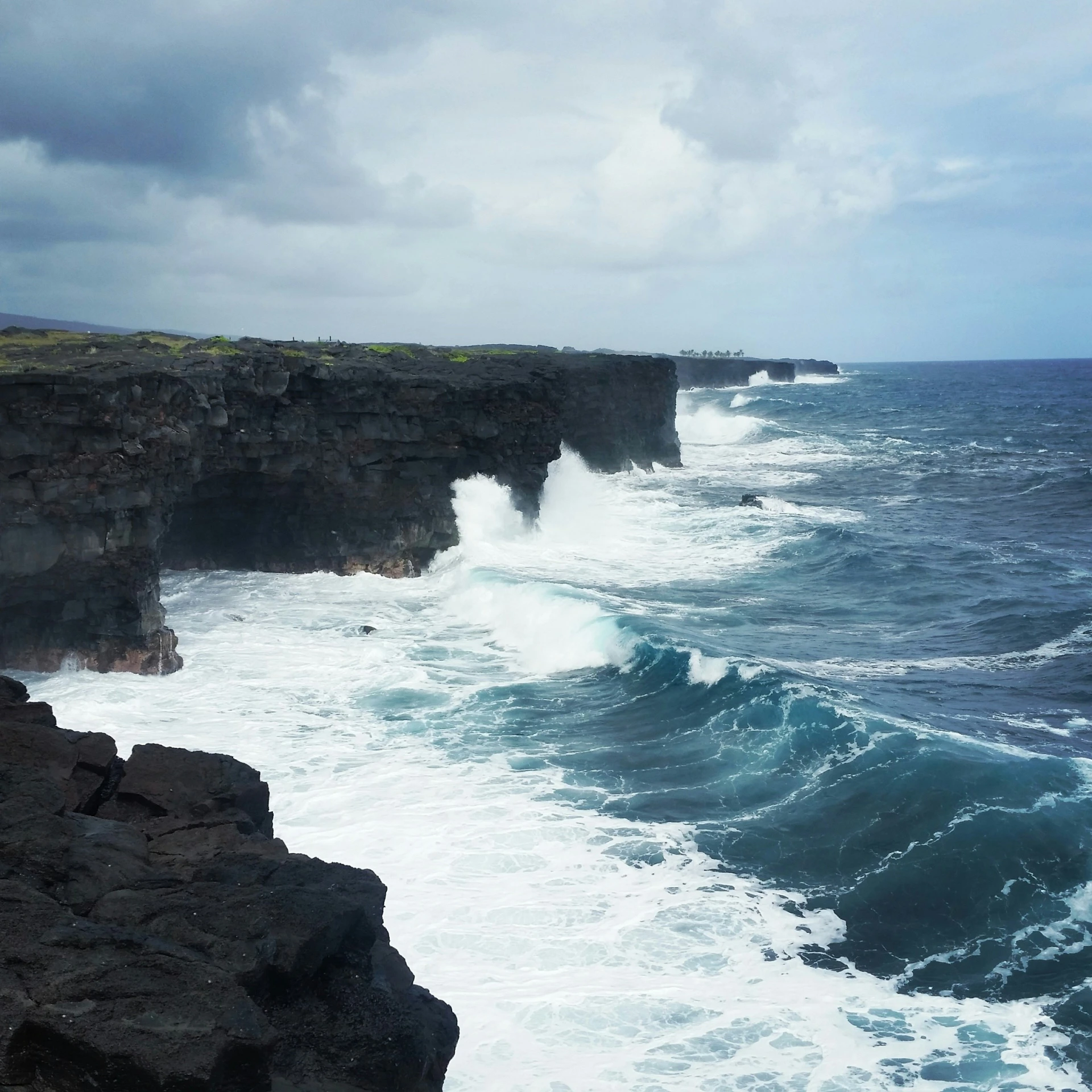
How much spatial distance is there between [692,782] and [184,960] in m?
11.4

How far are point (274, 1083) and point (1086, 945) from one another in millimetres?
9759

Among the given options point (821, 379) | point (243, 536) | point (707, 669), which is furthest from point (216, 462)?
point (821, 379)

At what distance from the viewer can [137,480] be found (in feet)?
69.6

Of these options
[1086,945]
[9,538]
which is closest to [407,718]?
[9,538]

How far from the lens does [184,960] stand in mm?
7051

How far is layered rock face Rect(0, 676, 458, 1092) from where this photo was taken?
6.22m

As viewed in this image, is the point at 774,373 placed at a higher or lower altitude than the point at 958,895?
higher

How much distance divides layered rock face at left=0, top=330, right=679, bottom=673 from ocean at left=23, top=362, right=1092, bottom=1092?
3.15 ft

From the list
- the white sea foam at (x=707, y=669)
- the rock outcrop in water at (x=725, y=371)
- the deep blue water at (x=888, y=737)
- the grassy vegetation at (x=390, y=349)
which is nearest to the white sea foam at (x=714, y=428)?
the rock outcrop in water at (x=725, y=371)

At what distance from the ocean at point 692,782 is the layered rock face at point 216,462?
959mm

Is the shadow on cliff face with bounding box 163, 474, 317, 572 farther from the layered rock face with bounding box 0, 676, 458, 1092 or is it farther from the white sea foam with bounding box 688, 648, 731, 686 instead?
the layered rock face with bounding box 0, 676, 458, 1092

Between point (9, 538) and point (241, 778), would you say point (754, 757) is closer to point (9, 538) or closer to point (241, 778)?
point (241, 778)

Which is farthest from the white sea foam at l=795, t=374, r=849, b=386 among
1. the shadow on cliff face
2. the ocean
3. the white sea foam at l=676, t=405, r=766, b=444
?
the shadow on cliff face

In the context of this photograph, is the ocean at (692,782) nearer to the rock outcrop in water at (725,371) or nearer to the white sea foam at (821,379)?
the rock outcrop in water at (725,371)
